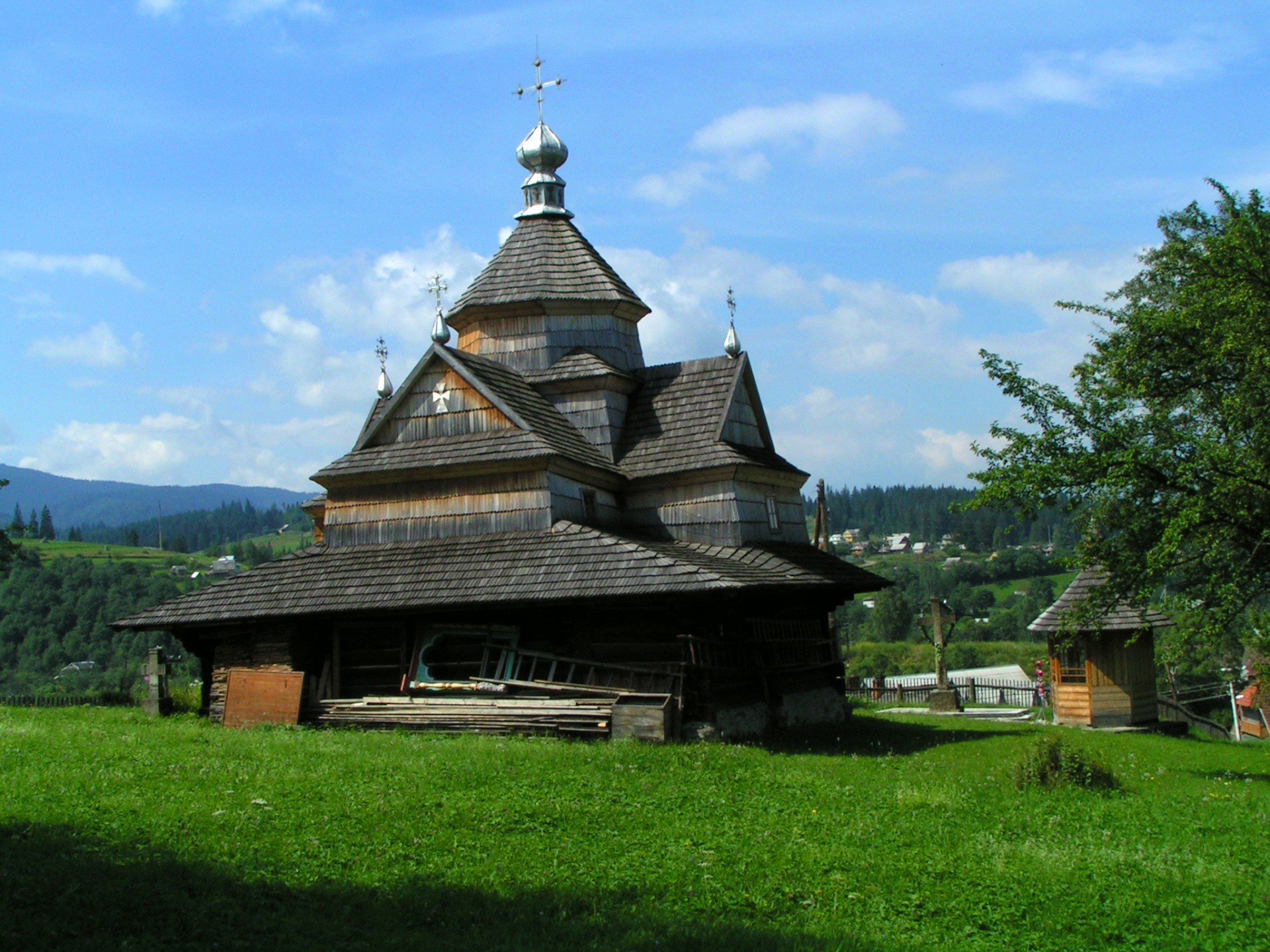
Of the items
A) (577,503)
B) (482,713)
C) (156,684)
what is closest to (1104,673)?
(577,503)

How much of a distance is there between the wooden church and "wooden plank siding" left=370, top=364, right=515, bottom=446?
14.2 metres

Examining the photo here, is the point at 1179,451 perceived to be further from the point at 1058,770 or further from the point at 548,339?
the point at 548,339

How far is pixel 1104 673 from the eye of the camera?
29.0 m

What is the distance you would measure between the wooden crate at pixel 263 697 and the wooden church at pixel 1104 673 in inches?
671

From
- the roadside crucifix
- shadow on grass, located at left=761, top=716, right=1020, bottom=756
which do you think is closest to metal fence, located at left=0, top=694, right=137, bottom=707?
shadow on grass, located at left=761, top=716, right=1020, bottom=756

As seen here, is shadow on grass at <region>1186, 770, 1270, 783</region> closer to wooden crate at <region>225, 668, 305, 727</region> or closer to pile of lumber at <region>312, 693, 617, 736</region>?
pile of lumber at <region>312, 693, 617, 736</region>

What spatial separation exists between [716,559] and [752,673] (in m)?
2.08

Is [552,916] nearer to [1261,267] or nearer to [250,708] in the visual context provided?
[250,708]

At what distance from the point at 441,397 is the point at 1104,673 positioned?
1720 cm

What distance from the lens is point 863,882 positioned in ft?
34.4

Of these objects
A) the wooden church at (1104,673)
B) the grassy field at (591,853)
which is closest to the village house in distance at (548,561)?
the grassy field at (591,853)

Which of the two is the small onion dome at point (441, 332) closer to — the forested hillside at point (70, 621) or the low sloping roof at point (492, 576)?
the low sloping roof at point (492, 576)

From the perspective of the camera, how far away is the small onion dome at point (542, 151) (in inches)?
1134

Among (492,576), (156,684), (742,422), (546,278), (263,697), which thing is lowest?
(263,697)
